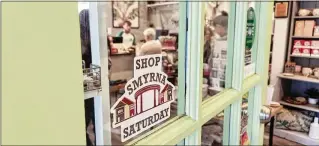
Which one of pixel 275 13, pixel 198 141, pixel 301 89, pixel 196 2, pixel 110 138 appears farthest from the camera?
pixel 275 13

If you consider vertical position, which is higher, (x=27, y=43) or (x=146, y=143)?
(x=27, y=43)

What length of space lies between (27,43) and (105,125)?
407mm

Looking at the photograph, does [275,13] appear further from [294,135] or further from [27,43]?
[27,43]

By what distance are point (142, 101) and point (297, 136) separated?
0.93m

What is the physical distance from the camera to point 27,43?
0.37m

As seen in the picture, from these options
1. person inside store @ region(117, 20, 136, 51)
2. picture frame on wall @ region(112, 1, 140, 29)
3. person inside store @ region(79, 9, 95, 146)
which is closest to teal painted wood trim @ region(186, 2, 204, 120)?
person inside store @ region(79, 9, 95, 146)

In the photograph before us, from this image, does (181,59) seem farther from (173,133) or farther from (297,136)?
(297,136)

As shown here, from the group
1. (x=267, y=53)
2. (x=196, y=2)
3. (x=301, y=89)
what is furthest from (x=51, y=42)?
(x=267, y=53)

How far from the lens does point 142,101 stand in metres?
0.80

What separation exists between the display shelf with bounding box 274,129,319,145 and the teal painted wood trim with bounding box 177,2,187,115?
652 mm

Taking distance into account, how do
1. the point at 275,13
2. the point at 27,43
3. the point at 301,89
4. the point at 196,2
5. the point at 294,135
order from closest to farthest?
the point at 27,43
the point at 196,2
the point at 301,89
the point at 294,135
the point at 275,13

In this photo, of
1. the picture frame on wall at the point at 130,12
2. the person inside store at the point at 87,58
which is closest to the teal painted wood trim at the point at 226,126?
the person inside store at the point at 87,58

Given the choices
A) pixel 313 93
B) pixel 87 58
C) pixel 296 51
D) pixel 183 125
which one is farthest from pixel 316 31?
pixel 87 58

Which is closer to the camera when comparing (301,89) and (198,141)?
(198,141)
